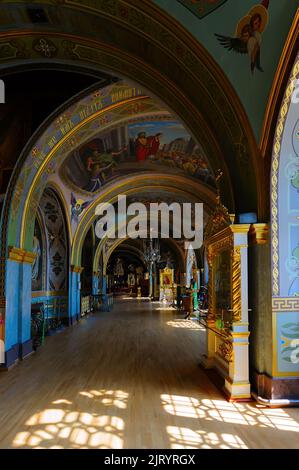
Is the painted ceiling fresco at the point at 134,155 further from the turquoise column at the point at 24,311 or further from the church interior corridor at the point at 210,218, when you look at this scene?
the turquoise column at the point at 24,311

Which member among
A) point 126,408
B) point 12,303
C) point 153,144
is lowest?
point 126,408

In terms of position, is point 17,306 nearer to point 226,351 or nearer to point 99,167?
point 226,351

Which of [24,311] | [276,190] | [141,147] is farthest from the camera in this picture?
[141,147]

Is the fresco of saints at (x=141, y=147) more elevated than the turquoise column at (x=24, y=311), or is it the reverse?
the fresco of saints at (x=141, y=147)

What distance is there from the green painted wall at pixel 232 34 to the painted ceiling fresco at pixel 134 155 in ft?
16.2

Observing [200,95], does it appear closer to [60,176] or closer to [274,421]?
[274,421]

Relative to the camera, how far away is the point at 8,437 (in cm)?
409

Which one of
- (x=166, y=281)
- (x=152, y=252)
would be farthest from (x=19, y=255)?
(x=166, y=281)

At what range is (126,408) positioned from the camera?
5070 mm

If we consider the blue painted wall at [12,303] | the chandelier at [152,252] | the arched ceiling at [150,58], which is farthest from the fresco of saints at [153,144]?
the chandelier at [152,252]

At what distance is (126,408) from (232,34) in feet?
17.2

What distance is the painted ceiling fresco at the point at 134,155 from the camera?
1117cm

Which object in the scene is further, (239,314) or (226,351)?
(226,351)

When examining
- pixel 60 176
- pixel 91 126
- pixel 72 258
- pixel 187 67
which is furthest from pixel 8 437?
pixel 72 258
